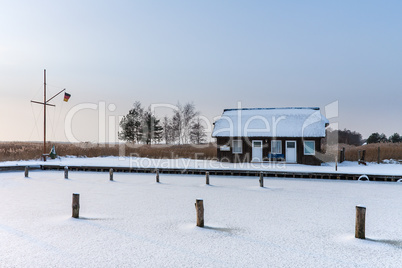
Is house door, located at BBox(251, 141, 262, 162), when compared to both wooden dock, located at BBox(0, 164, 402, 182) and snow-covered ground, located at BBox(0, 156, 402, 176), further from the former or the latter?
wooden dock, located at BBox(0, 164, 402, 182)

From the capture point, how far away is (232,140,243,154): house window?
29172mm

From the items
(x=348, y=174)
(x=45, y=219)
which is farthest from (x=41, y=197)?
(x=348, y=174)

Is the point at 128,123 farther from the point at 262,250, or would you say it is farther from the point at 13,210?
the point at 262,250

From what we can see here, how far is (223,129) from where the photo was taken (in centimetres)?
2994

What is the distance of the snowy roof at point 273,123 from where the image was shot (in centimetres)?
2792

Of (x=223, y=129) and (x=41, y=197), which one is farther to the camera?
(x=223, y=129)

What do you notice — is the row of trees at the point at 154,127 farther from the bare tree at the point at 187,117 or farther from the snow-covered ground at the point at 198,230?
the snow-covered ground at the point at 198,230

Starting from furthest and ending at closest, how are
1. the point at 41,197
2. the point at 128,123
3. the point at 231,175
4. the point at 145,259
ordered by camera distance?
the point at 128,123, the point at 231,175, the point at 41,197, the point at 145,259

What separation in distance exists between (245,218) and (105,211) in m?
4.54

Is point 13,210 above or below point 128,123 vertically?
below

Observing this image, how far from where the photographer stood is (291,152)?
2794 cm

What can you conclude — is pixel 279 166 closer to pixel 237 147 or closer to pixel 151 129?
pixel 237 147

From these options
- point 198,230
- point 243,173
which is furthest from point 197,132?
point 198,230

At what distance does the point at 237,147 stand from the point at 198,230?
21.5 metres
